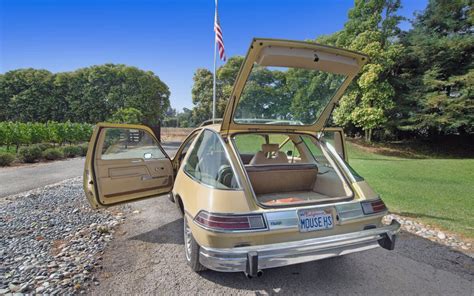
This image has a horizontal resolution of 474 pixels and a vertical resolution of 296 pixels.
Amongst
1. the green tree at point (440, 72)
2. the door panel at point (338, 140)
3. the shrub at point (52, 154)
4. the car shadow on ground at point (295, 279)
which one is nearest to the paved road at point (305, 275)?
the car shadow on ground at point (295, 279)

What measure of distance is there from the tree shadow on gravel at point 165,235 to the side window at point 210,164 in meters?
1.11

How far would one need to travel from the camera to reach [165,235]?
3.62 meters

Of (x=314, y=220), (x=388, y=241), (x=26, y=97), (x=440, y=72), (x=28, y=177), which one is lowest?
(x=28, y=177)

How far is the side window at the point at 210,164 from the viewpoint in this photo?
7.72 ft

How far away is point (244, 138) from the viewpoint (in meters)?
3.10

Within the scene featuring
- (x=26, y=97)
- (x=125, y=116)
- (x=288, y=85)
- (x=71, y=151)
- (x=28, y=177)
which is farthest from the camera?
(x=26, y=97)

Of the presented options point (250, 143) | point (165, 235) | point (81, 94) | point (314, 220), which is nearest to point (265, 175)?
point (250, 143)

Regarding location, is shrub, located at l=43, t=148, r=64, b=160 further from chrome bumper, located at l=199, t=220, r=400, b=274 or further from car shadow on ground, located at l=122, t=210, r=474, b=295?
chrome bumper, located at l=199, t=220, r=400, b=274

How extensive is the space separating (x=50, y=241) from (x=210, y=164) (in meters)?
2.67

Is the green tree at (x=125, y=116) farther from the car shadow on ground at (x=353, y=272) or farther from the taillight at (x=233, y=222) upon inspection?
the taillight at (x=233, y=222)

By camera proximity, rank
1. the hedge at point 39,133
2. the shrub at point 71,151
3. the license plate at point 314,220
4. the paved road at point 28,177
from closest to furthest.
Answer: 1. the license plate at point 314,220
2. the paved road at point 28,177
3. the hedge at point 39,133
4. the shrub at point 71,151

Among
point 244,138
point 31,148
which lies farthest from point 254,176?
point 31,148

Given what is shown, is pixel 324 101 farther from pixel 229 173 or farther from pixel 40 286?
pixel 40 286

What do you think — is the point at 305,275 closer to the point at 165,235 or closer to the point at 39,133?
the point at 165,235
